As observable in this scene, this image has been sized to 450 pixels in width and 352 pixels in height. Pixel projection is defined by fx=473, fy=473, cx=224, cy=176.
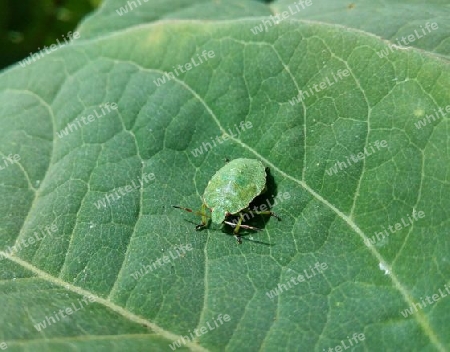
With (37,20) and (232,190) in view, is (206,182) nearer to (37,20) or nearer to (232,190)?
(232,190)

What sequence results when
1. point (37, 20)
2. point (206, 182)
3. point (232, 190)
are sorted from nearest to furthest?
1. point (206, 182)
2. point (232, 190)
3. point (37, 20)

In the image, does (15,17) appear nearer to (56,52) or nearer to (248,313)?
(56,52)

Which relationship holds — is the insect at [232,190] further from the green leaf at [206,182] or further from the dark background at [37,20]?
the dark background at [37,20]

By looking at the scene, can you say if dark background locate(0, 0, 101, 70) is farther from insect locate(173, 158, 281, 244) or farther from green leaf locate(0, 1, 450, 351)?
insect locate(173, 158, 281, 244)

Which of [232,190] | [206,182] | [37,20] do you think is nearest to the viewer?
[206,182]

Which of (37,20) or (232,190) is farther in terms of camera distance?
(37,20)

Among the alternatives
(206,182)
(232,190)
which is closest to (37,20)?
(206,182)

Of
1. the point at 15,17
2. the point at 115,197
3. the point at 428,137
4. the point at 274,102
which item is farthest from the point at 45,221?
the point at 15,17
